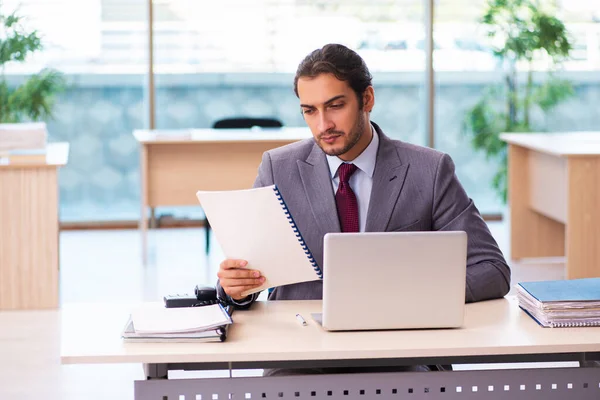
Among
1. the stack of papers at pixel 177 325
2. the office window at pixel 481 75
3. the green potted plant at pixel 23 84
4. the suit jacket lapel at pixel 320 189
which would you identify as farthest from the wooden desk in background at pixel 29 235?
the office window at pixel 481 75

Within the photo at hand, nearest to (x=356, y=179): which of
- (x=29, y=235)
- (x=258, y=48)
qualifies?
(x=29, y=235)

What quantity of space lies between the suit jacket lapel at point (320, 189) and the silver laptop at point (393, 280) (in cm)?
51

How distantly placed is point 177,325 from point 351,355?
15.3 inches

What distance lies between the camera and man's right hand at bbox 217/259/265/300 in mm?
2098

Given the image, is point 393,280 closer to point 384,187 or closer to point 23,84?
point 384,187

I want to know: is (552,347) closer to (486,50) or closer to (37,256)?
(37,256)

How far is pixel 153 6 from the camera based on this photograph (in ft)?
22.7

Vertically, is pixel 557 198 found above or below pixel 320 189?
below

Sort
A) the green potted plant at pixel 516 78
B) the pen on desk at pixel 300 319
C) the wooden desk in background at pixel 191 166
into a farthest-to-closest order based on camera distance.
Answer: the green potted plant at pixel 516 78 < the wooden desk in background at pixel 191 166 < the pen on desk at pixel 300 319

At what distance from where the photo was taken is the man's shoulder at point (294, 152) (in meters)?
2.62

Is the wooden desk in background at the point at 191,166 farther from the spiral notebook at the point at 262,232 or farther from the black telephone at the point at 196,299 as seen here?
the spiral notebook at the point at 262,232

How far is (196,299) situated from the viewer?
2.24 metres

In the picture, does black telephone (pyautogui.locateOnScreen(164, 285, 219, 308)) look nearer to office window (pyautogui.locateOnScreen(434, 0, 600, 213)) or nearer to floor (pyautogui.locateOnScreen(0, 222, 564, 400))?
floor (pyautogui.locateOnScreen(0, 222, 564, 400))

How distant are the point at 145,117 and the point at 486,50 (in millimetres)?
2668
